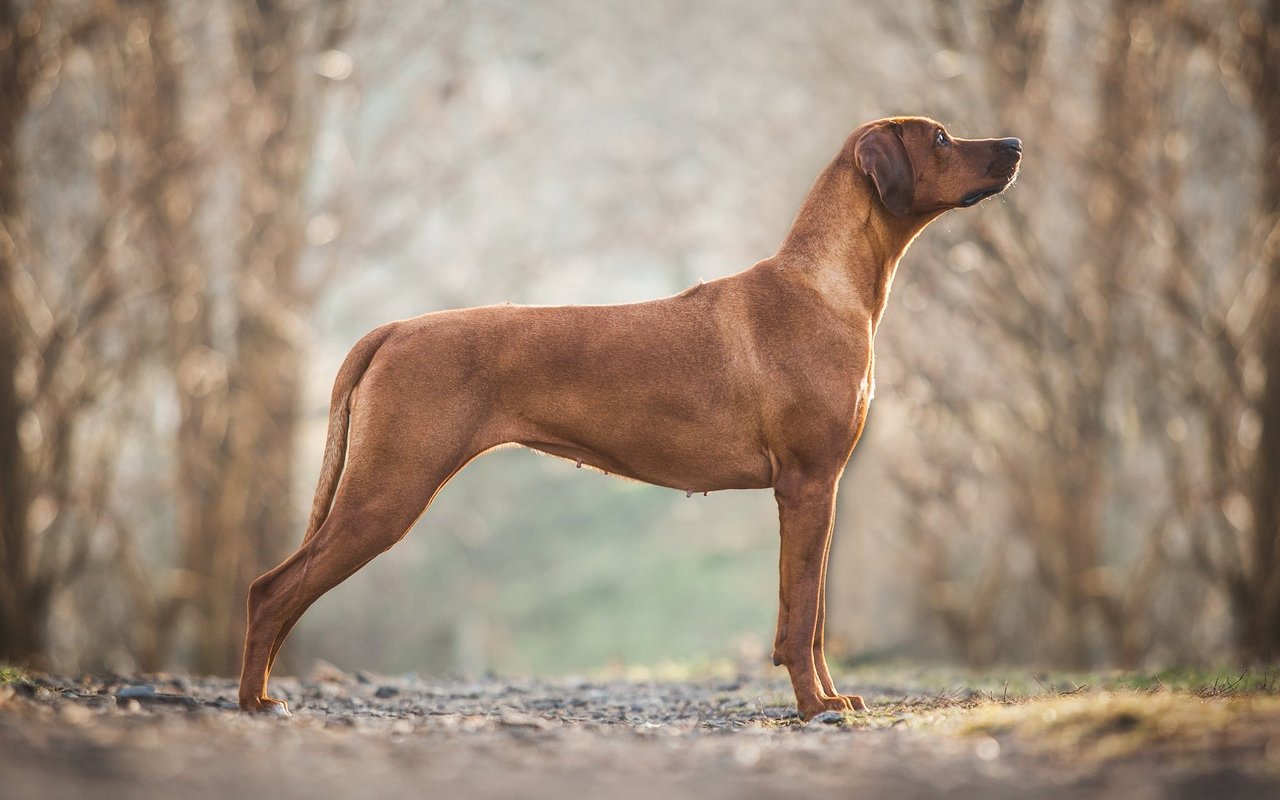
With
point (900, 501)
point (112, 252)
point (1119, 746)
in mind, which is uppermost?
point (112, 252)

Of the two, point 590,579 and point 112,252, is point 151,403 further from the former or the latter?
point 590,579

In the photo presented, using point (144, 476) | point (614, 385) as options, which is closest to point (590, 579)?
→ point (144, 476)

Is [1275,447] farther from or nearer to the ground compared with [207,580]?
farther from the ground

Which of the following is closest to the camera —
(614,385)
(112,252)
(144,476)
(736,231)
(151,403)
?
(614,385)

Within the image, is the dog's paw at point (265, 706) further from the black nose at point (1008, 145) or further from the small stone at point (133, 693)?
the black nose at point (1008, 145)

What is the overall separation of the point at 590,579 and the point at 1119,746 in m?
23.6

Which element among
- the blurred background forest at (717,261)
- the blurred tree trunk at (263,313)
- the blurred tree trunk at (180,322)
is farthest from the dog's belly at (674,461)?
the blurred tree trunk at (263,313)

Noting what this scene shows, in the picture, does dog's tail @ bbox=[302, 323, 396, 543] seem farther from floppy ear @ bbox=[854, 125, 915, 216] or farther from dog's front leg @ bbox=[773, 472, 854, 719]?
floppy ear @ bbox=[854, 125, 915, 216]

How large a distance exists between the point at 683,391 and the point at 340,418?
158 centimetres

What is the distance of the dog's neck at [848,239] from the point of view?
620 cm

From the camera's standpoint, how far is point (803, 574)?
19.1ft

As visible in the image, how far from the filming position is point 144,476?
17797 millimetres

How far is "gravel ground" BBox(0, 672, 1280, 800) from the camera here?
3.33 m

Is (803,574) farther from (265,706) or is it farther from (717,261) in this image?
(717,261)
